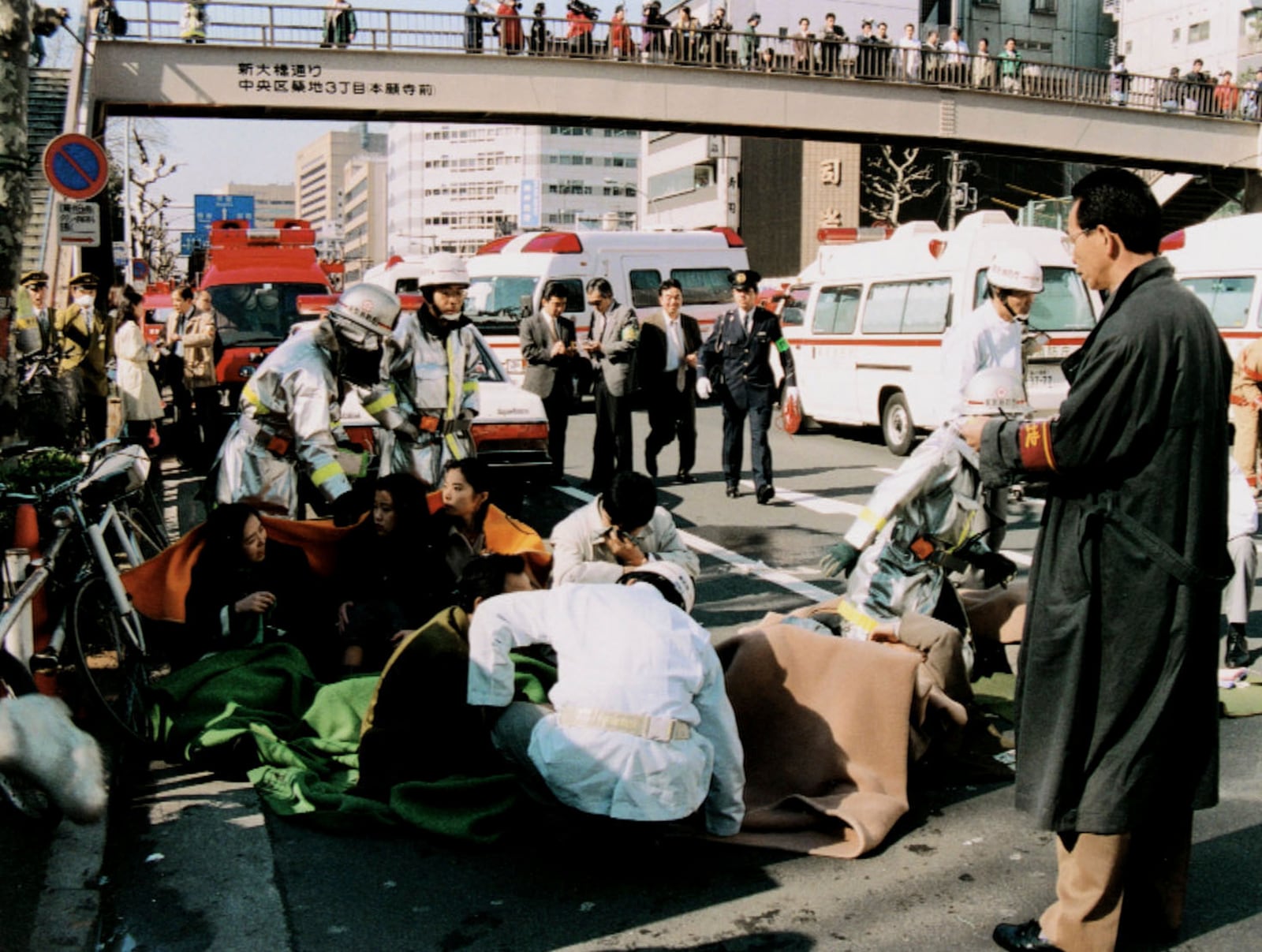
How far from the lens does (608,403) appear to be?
477 inches

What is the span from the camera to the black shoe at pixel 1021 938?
358 centimetres

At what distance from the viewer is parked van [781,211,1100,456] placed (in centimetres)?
1377

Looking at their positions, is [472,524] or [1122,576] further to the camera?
[472,524]

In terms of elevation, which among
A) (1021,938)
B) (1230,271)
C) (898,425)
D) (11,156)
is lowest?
(1021,938)

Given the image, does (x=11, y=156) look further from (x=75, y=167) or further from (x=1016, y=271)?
(x=75, y=167)

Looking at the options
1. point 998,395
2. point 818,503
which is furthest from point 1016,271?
point 818,503

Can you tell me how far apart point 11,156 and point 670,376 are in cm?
683

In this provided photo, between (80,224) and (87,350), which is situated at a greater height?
(80,224)

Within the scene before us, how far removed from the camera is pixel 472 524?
257 inches

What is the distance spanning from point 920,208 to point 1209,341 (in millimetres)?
52159

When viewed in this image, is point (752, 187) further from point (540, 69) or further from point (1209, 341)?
point (1209, 341)

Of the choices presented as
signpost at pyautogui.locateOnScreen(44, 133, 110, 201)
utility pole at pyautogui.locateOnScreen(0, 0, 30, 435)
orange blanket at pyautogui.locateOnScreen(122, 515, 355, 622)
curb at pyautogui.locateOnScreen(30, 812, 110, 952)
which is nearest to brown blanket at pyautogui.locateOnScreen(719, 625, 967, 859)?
curb at pyautogui.locateOnScreen(30, 812, 110, 952)

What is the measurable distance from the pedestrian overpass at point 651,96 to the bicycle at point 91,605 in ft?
65.1

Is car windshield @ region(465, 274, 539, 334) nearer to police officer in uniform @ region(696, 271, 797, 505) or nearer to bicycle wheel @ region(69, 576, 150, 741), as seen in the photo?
police officer in uniform @ region(696, 271, 797, 505)
